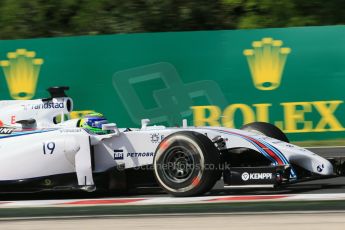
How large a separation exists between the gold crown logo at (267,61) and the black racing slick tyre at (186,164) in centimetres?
Answer: 559

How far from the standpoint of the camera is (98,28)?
18078 millimetres

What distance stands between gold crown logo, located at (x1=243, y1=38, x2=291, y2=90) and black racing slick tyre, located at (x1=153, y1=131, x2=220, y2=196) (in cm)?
559

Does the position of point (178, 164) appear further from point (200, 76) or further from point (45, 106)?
point (200, 76)

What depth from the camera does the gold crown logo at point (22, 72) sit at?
1353cm

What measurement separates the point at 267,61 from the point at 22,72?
4.23 m

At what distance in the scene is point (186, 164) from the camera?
7609mm

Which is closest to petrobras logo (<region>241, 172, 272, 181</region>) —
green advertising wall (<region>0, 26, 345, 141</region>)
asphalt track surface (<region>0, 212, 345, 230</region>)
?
asphalt track surface (<region>0, 212, 345, 230</region>)

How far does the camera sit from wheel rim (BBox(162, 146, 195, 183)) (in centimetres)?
759

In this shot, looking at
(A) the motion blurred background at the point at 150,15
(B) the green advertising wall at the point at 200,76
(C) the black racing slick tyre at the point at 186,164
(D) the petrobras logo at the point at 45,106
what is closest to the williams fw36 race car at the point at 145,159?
(C) the black racing slick tyre at the point at 186,164

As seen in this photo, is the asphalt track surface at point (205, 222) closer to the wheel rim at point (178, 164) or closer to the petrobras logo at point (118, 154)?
the wheel rim at point (178, 164)

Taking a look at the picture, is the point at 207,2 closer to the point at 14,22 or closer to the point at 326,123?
the point at 14,22

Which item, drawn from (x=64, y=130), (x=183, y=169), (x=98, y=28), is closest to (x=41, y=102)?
(x=64, y=130)

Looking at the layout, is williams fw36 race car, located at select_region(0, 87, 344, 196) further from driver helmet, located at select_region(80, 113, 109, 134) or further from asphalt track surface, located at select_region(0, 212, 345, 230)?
asphalt track surface, located at select_region(0, 212, 345, 230)

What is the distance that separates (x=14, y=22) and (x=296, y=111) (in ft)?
27.7
